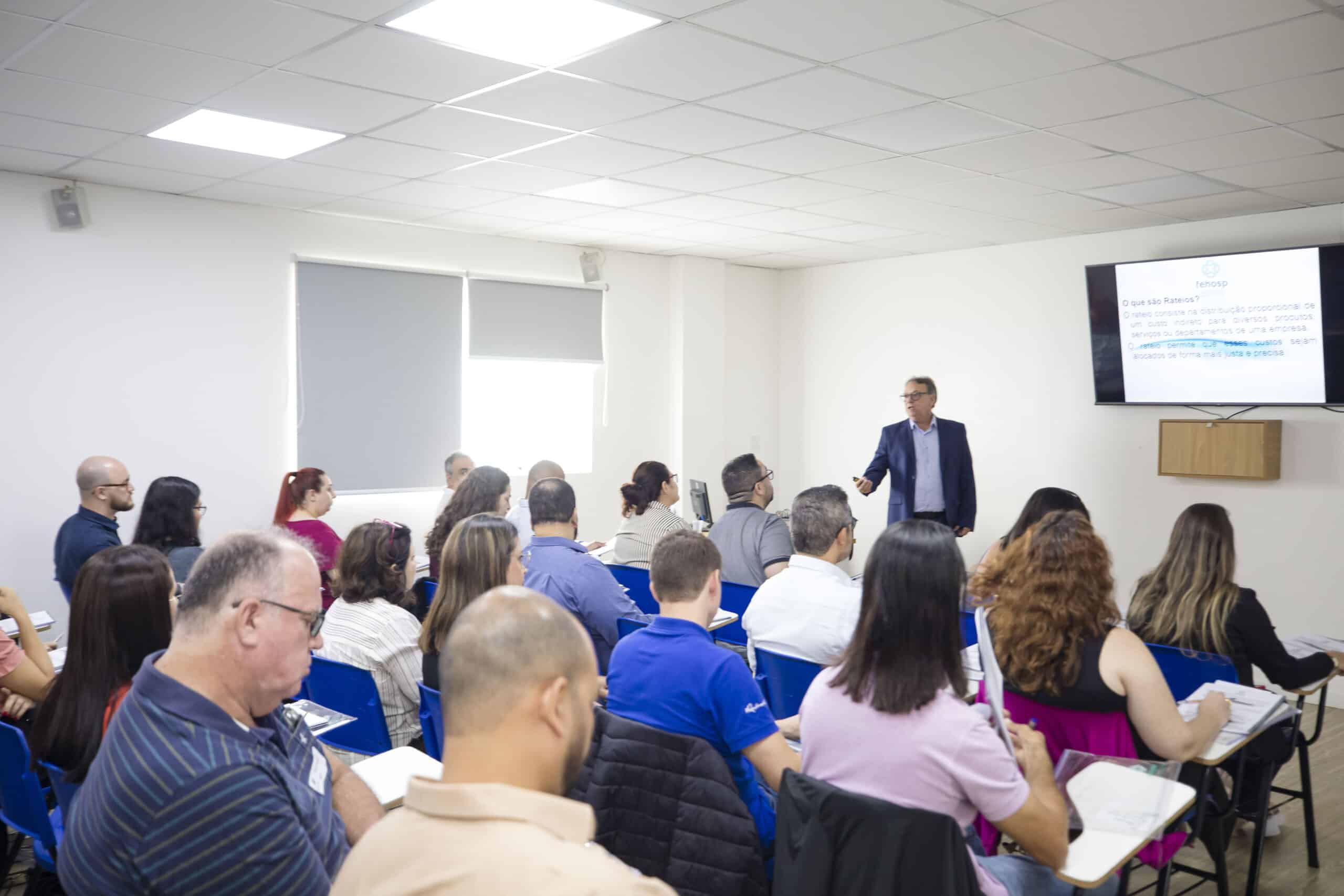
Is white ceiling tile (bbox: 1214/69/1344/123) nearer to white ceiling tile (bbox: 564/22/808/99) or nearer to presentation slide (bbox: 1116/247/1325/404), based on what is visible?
white ceiling tile (bbox: 564/22/808/99)

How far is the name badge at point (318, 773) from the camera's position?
1794 millimetres

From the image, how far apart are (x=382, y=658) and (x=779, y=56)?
238cm

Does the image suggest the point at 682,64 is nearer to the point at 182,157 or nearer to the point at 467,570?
the point at 467,570

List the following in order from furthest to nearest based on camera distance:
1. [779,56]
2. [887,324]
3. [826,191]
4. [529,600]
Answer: [887,324] → [826,191] → [779,56] → [529,600]

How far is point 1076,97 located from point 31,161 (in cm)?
482

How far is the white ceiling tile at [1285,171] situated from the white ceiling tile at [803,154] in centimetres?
184

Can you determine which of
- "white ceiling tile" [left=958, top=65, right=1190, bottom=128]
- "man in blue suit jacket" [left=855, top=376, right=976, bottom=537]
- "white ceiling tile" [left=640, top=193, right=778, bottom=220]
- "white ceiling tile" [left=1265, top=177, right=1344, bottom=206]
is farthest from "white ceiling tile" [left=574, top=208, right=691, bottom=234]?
"white ceiling tile" [left=1265, top=177, right=1344, bottom=206]

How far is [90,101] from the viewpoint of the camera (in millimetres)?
3943

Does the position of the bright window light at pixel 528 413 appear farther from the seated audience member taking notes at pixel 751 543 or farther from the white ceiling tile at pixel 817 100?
the white ceiling tile at pixel 817 100

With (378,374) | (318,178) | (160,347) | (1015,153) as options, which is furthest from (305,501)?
(1015,153)

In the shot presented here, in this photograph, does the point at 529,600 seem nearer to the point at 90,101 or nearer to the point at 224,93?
the point at 224,93

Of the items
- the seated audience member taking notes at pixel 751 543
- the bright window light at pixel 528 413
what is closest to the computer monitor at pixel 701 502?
the bright window light at pixel 528 413

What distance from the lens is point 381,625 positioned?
10.4 ft

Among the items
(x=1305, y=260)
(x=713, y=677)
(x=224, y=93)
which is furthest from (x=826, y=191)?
A: (x=713, y=677)
